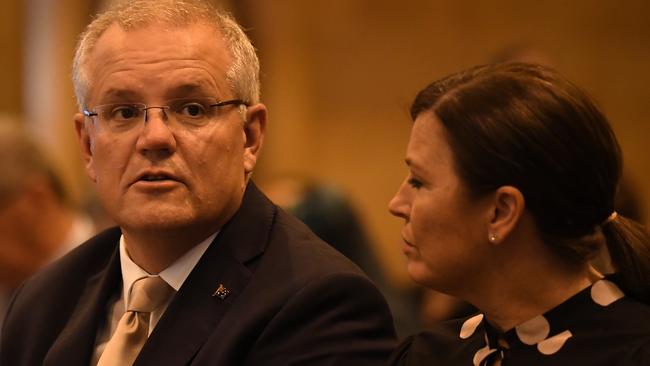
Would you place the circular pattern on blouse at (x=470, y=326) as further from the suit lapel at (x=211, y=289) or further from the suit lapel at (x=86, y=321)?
the suit lapel at (x=86, y=321)

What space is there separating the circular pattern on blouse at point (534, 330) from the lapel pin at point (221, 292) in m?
0.73

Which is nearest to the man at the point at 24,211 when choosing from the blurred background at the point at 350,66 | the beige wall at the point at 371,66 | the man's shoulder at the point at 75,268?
the man's shoulder at the point at 75,268

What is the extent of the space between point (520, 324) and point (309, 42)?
18.2 feet

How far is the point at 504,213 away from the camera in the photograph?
215 centimetres

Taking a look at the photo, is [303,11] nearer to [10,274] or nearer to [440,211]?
[10,274]

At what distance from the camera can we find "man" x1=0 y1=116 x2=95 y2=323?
15.3 ft

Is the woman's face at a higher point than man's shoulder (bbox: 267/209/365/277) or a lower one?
higher

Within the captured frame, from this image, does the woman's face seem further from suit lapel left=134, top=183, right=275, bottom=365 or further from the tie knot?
the tie knot

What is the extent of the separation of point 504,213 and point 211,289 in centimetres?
80

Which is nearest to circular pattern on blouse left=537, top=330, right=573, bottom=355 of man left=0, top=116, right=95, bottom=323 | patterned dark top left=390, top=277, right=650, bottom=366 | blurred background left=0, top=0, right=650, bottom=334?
patterned dark top left=390, top=277, right=650, bottom=366

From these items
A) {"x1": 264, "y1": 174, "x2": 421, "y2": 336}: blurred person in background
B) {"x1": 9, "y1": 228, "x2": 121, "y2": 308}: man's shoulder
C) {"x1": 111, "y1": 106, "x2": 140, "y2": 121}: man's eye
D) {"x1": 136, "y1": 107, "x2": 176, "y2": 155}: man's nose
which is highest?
{"x1": 111, "y1": 106, "x2": 140, "y2": 121}: man's eye

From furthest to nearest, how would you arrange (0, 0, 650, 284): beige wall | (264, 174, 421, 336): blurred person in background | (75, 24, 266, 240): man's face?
1. (0, 0, 650, 284): beige wall
2. (264, 174, 421, 336): blurred person in background
3. (75, 24, 266, 240): man's face

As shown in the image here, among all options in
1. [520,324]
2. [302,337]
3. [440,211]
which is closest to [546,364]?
[520,324]

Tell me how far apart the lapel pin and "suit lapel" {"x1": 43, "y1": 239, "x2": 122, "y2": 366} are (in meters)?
0.39
